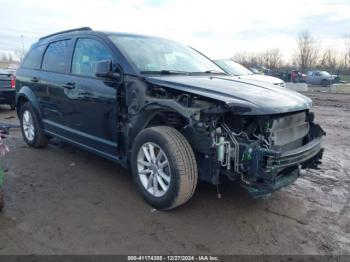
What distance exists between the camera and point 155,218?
3332 mm

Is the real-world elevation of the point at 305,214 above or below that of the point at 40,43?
below

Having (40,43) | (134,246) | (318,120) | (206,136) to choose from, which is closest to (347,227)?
(206,136)

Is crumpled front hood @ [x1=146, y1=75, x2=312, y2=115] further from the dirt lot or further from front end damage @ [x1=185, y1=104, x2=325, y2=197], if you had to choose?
the dirt lot

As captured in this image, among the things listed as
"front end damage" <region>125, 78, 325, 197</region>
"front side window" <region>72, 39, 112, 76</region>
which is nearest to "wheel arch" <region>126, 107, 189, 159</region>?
"front end damage" <region>125, 78, 325, 197</region>

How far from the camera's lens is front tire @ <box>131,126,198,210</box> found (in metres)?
3.17

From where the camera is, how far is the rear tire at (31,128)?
5.57 meters

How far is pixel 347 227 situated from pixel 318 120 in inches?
274

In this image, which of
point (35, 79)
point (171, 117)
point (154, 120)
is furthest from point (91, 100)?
point (35, 79)

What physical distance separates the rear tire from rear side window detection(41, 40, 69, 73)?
0.86 metres

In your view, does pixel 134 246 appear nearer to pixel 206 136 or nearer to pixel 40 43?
pixel 206 136

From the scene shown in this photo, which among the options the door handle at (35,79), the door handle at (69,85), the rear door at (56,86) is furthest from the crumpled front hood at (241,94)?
the door handle at (35,79)

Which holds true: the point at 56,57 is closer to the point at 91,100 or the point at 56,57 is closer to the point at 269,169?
the point at 91,100

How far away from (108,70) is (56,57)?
1.69m

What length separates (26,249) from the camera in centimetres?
277
